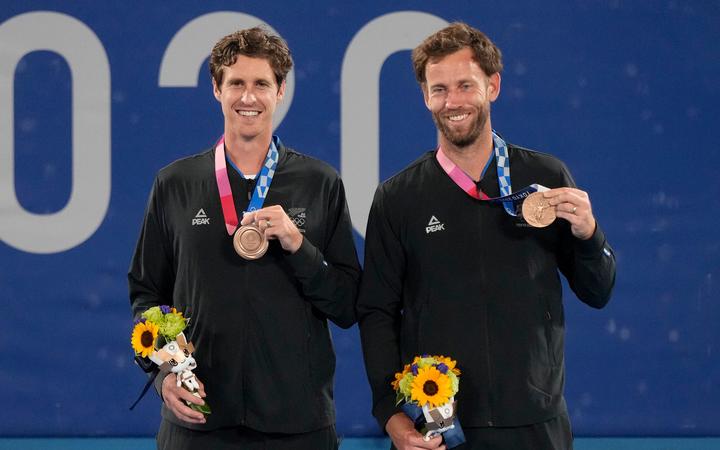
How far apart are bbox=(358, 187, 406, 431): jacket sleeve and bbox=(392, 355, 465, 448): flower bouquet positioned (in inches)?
6.2

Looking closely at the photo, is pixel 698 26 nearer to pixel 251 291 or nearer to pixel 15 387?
pixel 251 291

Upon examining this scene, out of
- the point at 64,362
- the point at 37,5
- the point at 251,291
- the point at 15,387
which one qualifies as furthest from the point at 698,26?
the point at 15,387

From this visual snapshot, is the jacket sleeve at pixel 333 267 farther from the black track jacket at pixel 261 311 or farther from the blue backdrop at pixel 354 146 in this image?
the blue backdrop at pixel 354 146

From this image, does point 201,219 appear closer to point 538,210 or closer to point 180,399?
point 180,399

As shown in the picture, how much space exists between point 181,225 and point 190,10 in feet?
8.19

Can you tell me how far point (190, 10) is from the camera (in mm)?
5004

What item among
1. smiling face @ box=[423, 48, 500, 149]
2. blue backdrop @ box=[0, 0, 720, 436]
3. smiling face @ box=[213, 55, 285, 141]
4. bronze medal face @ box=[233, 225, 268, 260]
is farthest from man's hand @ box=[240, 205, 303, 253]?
blue backdrop @ box=[0, 0, 720, 436]

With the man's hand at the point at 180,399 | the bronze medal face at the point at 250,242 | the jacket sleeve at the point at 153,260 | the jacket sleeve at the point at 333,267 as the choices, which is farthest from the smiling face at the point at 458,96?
the man's hand at the point at 180,399

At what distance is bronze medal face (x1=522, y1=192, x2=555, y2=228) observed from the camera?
247cm

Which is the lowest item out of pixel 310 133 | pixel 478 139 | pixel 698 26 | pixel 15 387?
pixel 15 387

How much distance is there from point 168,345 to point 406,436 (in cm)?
73

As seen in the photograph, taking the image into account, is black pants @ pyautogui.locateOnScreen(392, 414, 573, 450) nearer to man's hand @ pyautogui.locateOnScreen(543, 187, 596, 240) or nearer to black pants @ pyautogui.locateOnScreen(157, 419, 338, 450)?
black pants @ pyautogui.locateOnScreen(157, 419, 338, 450)

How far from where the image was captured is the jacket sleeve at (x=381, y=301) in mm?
2664

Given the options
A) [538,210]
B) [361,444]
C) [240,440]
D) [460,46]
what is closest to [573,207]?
[538,210]
